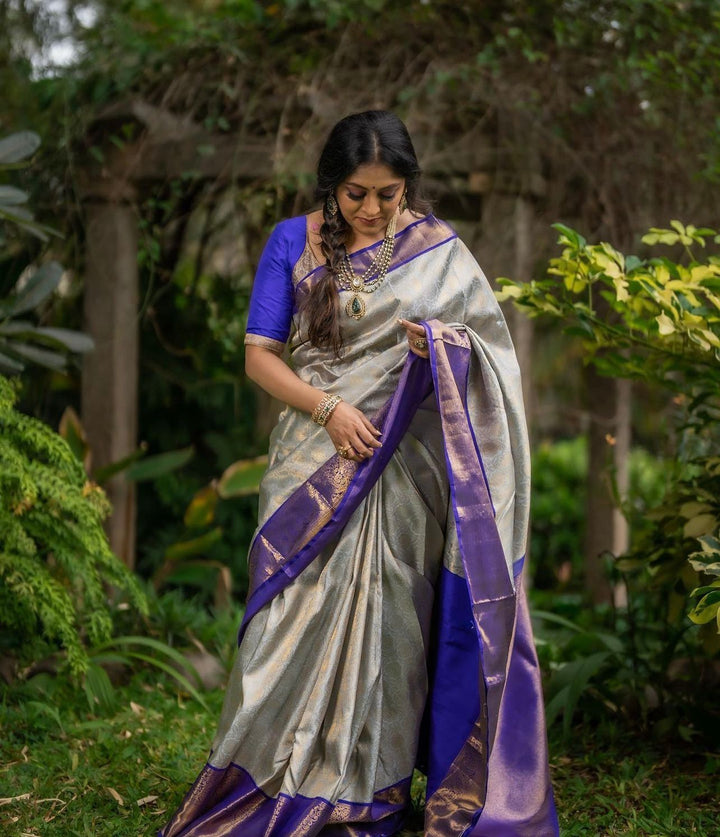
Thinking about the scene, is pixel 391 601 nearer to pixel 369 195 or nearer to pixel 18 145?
pixel 369 195

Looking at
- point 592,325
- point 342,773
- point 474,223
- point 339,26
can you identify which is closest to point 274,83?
point 339,26

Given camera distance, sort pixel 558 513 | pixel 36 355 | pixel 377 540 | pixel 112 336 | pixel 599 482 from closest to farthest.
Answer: pixel 377 540 → pixel 36 355 → pixel 112 336 → pixel 599 482 → pixel 558 513

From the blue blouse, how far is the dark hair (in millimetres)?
68

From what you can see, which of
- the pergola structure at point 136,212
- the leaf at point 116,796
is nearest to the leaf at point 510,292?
the pergola structure at point 136,212

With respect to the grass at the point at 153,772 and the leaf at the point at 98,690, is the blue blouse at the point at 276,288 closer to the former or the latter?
the grass at the point at 153,772

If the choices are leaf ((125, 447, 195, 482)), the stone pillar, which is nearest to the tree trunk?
leaf ((125, 447, 195, 482))

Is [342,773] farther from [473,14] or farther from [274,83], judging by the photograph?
[473,14]

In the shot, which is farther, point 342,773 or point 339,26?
point 339,26

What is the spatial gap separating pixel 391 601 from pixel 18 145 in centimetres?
214

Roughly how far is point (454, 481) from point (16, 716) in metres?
1.85

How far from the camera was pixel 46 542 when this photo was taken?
11.5 ft

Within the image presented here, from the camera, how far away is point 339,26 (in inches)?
166

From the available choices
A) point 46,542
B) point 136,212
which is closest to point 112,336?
point 136,212

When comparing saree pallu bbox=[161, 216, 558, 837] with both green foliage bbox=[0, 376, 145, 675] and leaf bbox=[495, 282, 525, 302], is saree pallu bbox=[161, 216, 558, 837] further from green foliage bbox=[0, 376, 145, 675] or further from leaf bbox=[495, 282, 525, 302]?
green foliage bbox=[0, 376, 145, 675]
